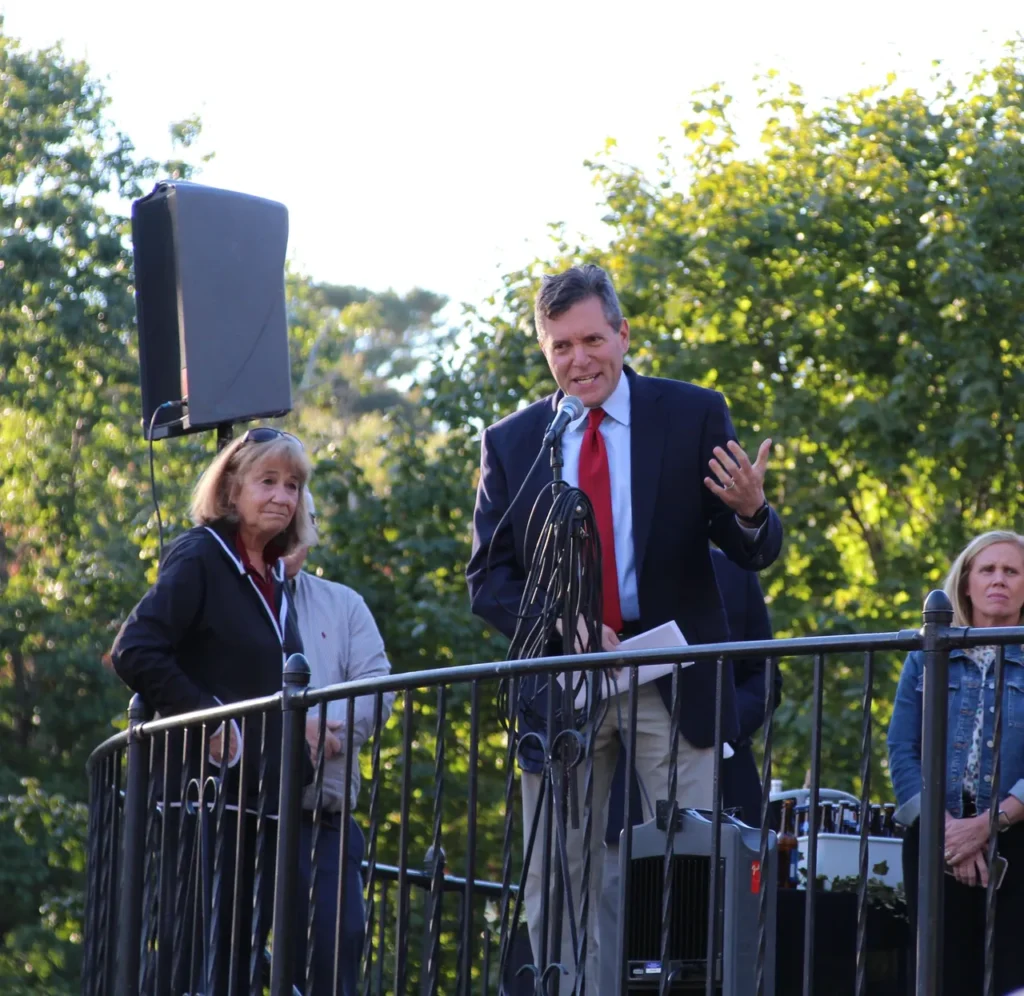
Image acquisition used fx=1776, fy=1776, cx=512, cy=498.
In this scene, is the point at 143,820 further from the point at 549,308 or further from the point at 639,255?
the point at 639,255

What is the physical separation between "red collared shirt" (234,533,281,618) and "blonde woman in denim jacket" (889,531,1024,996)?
163 centimetres

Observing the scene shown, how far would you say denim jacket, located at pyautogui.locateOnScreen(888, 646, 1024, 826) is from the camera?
4305 millimetres

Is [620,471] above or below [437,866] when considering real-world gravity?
above

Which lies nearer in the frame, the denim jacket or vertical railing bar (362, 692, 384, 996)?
vertical railing bar (362, 692, 384, 996)

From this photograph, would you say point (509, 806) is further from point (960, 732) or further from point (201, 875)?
point (960, 732)

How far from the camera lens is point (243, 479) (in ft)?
14.9

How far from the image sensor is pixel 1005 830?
4.21 m

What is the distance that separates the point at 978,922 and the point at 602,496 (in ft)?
4.69

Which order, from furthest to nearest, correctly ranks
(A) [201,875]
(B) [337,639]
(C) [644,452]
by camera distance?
(B) [337,639]
(C) [644,452]
(A) [201,875]

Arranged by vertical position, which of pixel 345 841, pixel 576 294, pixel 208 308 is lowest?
pixel 345 841

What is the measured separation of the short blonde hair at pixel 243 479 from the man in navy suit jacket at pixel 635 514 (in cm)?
58

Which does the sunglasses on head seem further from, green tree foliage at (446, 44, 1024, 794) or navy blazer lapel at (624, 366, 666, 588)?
green tree foliage at (446, 44, 1024, 794)

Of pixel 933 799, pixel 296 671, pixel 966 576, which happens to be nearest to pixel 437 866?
pixel 296 671

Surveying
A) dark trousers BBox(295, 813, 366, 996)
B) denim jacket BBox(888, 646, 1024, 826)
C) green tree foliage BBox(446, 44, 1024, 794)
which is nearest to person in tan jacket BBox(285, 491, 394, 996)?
dark trousers BBox(295, 813, 366, 996)
